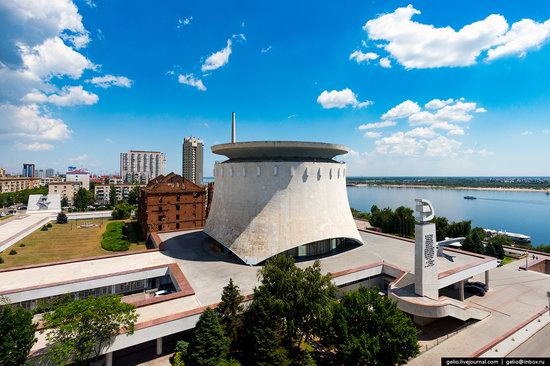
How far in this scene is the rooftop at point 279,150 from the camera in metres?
28.0

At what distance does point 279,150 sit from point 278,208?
6.07m

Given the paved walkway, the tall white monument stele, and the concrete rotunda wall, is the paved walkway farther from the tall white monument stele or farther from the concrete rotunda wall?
→ the tall white monument stele

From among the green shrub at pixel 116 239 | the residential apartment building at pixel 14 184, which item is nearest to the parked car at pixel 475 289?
the green shrub at pixel 116 239

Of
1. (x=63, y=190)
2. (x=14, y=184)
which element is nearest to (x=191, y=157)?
(x=63, y=190)

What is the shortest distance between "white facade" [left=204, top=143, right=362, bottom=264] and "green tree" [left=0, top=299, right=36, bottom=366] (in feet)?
50.7

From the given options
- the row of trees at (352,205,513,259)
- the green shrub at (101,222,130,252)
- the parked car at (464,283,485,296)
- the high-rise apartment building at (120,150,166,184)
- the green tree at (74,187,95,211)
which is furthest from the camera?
the high-rise apartment building at (120,150,166,184)

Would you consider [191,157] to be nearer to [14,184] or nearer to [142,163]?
[142,163]

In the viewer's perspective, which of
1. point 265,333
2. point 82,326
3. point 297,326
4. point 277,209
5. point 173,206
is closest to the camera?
point 82,326

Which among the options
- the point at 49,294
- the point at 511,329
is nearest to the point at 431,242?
the point at 511,329

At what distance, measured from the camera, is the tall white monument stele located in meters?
20.4

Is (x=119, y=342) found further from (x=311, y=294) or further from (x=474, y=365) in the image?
(x=474, y=365)

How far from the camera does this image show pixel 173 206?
45.8 m

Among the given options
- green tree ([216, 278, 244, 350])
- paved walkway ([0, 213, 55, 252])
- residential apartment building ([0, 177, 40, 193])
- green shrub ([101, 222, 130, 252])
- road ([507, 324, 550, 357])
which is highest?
residential apartment building ([0, 177, 40, 193])

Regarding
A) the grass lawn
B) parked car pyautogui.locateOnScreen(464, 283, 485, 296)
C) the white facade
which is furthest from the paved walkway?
parked car pyautogui.locateOnScreen(464, 283, 485, 296)
